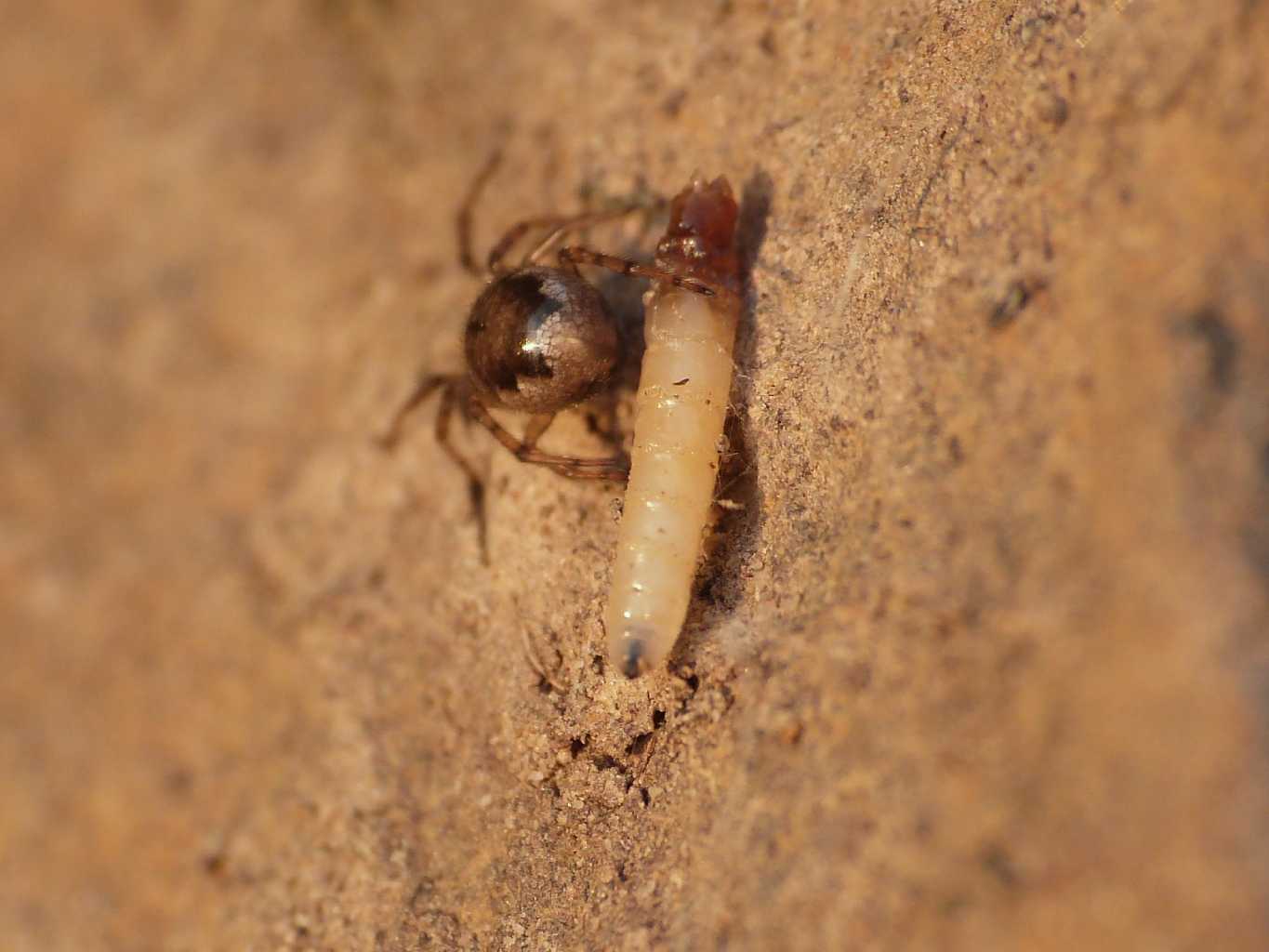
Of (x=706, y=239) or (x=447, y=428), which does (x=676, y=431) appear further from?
(x=447, y=428)

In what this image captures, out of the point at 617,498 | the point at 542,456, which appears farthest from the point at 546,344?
the point at 617,498

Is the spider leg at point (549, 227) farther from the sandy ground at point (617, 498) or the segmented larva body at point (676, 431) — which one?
the segmented larva body at point (676, 431)

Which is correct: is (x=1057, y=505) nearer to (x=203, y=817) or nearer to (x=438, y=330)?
(x=438, y=330)

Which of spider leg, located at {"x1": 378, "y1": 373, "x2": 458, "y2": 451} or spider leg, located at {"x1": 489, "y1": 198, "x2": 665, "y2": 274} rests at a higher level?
spider leg, located at {"x1": 489, "y1": 198, "x2": 665, "y2": 274}

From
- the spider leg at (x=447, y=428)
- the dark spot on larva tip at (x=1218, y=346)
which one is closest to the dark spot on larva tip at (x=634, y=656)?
the spider leg at (x=447, y=428)

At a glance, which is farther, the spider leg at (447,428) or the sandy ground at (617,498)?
the spider leg at (447,428)

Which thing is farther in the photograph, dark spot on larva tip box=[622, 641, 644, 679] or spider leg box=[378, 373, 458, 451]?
spider leg box=[378, 373, 458, 451]

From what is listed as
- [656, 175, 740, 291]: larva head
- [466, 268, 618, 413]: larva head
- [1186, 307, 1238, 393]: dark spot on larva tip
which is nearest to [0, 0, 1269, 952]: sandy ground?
[1186, 307, 1238, 393]: dark spot on larva tip

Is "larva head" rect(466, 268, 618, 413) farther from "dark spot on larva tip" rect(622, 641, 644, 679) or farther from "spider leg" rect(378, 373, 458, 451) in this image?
"dark spot on larva tip" rect(622, 641, 644, 679)
